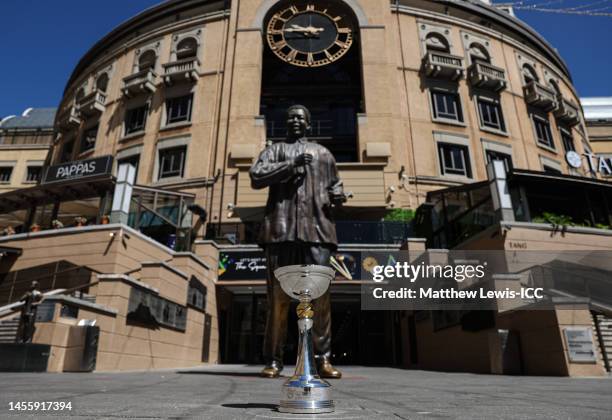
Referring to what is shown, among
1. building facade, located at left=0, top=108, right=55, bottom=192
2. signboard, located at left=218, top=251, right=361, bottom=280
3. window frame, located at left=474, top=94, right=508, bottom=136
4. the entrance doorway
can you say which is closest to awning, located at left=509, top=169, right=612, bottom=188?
→ signboard, located at left=218, top=251, right=361, bottom=280

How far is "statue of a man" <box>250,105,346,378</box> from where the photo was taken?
437 centimetres

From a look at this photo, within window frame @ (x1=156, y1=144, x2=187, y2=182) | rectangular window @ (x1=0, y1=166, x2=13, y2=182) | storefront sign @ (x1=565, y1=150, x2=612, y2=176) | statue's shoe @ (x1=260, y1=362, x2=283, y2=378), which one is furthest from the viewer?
rectangular window @ (x1=0, y1=166, x2=13, y2=182)

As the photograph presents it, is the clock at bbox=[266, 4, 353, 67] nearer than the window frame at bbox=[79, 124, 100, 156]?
Yes

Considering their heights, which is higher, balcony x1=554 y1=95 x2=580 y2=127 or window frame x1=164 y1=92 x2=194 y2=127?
balcony x1=554 y1=95 x2=580 y2=127

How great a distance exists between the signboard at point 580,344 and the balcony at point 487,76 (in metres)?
17.8

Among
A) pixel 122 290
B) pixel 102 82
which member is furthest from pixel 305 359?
pixel 102 82

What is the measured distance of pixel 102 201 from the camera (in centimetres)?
1593

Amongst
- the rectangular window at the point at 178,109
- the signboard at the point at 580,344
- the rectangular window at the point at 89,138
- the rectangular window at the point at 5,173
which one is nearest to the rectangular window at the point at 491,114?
the rectangular window at the point at 178,109

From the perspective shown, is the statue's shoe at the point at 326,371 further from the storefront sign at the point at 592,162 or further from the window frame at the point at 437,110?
the storefront sign at the point at 592,162

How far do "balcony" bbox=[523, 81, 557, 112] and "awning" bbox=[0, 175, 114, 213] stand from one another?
22.8 metres

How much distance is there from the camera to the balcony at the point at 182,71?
22.4 m

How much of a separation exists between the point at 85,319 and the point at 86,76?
2544cm

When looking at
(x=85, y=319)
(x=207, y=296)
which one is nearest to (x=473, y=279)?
(x=207, y=296)

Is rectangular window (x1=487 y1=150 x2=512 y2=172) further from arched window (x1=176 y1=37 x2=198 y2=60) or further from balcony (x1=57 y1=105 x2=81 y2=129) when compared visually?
balcony (x1=57 y1=105 x2=81 y2=129)
